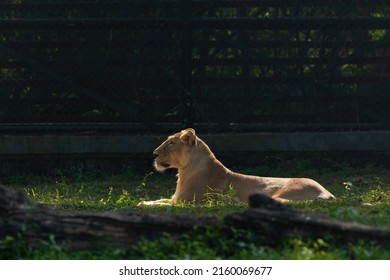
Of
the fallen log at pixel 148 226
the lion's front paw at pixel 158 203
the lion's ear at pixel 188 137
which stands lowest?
the lion's front paw at pixel 158 203

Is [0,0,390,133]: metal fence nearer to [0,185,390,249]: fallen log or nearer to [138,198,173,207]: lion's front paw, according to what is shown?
[138,198,173,207]: lion's front paw

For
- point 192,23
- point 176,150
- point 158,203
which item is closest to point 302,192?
point 158,203

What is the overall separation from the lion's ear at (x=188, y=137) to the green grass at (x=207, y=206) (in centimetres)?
64

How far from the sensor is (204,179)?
10.4m

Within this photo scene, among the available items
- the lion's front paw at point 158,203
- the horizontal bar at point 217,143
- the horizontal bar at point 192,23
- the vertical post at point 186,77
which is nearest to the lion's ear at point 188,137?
the lion's front paw at point 158,203

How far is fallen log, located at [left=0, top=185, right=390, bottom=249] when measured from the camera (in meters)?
5.90

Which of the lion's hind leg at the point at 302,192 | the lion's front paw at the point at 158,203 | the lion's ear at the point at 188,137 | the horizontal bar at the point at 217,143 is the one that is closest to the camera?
the lion's front paw at the point at 158,203

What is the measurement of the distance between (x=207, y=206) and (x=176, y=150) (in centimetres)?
140

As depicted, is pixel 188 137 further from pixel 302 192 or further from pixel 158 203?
pixel 302 192

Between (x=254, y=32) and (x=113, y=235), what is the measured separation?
6.79 metres

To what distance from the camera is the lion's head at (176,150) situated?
10.4 meters

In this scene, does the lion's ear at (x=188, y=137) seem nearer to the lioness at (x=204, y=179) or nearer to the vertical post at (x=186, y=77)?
the lioness at (x=204, y=179)

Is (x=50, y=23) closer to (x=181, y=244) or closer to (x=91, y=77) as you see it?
(x=91, y=77)

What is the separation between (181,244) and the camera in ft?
19.4
